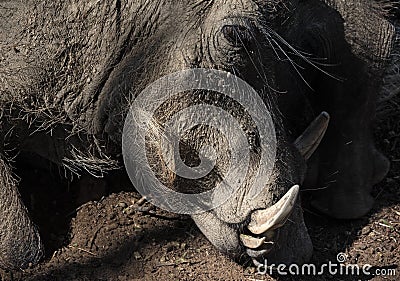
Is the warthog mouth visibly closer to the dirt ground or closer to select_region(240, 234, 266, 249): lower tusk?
select_region(240, 234, 266, 249): lower tusk

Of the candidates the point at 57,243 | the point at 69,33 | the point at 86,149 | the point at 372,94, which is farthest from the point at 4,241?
the point at 372,94

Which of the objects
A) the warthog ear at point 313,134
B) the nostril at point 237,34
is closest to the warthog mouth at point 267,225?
the warthog ear at point 313,134

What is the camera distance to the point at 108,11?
2242mm

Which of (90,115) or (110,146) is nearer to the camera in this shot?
(90,115)

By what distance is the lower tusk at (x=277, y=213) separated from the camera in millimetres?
2146

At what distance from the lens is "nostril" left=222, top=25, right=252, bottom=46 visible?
2004mm

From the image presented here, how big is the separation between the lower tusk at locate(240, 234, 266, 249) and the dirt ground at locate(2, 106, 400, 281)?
290 millimetres

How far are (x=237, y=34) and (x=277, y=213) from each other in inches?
19.9

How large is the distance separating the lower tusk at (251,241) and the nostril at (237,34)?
57cm

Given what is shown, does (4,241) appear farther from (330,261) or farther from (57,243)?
(330,261)

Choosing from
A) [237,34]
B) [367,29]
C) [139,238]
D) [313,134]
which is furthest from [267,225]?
[367,29]

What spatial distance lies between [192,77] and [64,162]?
0.79 m

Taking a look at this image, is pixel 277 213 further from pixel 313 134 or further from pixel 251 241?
pixel 313 134

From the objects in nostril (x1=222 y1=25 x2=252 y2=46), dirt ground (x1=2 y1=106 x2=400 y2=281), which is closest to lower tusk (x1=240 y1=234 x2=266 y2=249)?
dirt ground (x1=2 y1=106 x2=400 y2=281)
